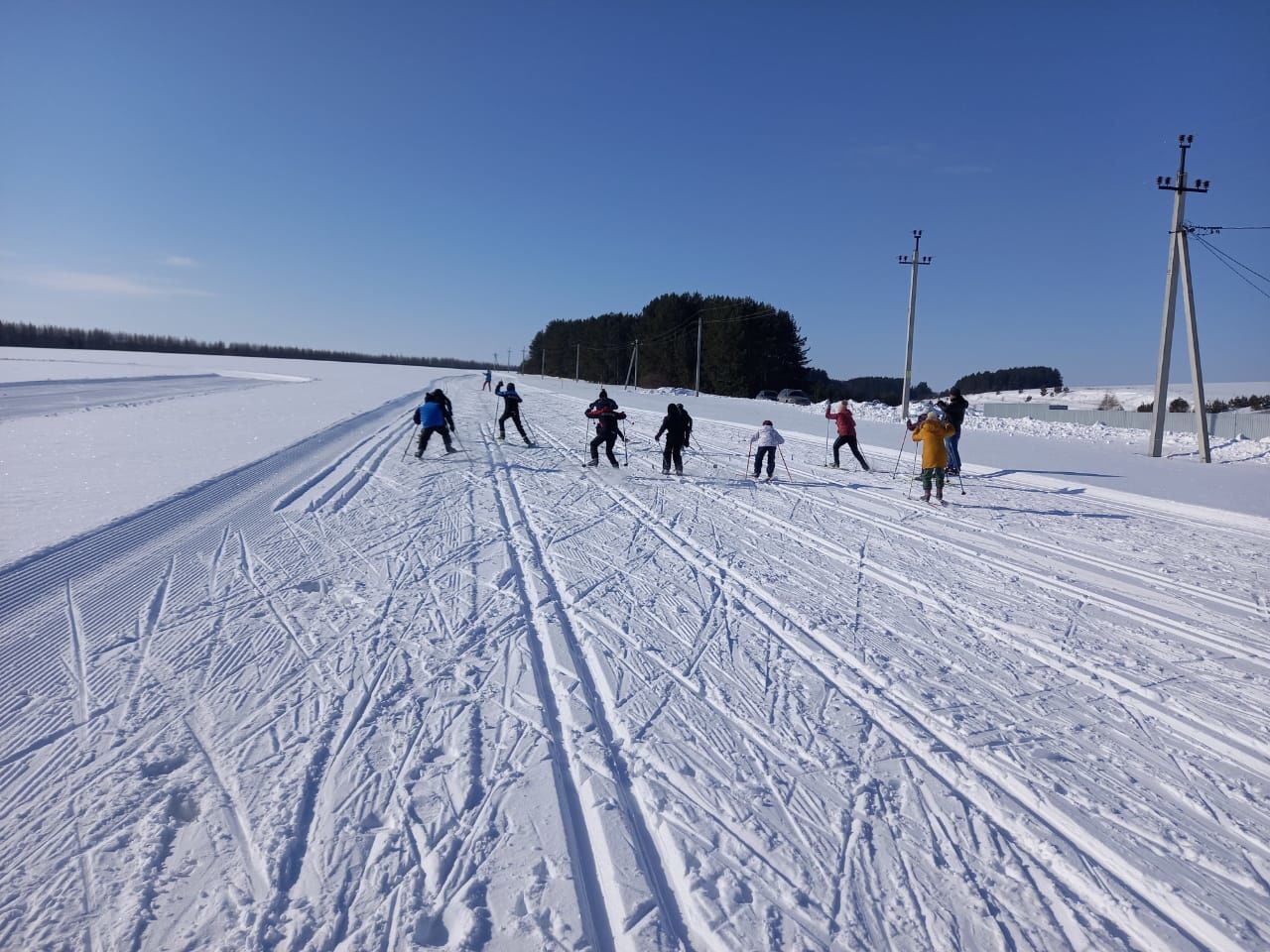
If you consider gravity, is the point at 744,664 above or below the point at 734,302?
below

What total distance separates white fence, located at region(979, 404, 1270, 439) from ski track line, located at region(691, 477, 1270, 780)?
18.0m

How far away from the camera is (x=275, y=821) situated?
125 inches

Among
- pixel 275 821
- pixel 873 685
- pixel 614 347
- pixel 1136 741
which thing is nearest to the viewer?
pixel 275 821

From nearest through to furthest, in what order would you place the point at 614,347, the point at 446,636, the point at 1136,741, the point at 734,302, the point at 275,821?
the point at 275,821, the point at 1136,741, the point at 446,636, the point at 734,302, the point at 614,347

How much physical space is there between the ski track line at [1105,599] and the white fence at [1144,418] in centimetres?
1554

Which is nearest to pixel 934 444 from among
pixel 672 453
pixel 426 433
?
pixel 672 453

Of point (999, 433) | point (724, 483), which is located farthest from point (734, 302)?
point (724, 483)

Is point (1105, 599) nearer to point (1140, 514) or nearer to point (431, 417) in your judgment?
point (1140, 514)

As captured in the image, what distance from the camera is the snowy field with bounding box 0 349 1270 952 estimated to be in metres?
2.80

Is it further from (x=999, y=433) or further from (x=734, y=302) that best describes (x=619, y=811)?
(x=734, y=302)

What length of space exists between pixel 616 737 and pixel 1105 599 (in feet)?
17.0

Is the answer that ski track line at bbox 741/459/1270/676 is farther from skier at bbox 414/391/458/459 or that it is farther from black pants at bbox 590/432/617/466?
skier at bbox 414/391/458/459

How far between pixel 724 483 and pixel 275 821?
11061mm

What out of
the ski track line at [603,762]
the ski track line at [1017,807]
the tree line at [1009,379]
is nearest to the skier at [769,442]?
the ski track line at [603,762]
